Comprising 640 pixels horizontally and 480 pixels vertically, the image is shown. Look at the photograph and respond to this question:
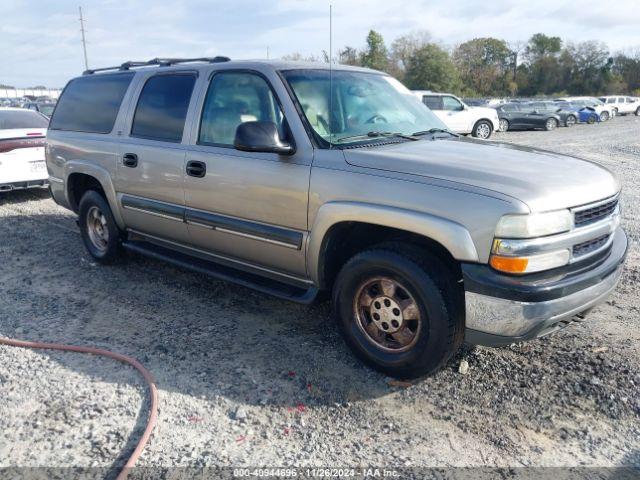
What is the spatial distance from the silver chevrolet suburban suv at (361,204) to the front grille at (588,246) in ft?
0.07

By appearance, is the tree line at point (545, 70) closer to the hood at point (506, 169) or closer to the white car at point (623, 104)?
the white car at point (623, 104)

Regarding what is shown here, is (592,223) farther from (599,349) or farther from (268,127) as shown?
(268,127)

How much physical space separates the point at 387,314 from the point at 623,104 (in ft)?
150

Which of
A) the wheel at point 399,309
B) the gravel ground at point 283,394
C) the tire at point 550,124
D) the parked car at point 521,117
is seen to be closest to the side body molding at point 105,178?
the gravel ground at point 283,394

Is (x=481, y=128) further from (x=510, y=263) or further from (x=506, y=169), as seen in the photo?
(x=510, y=263)

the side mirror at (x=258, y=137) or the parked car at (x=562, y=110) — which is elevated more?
the side mirror at (x=258, y=137)

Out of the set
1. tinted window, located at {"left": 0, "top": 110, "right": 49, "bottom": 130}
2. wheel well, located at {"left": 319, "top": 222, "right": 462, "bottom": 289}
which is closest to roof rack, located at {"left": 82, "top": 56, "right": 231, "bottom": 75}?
wheel well, located at {"left": 319, "top": 222, "right": 462, "bottom": 289}

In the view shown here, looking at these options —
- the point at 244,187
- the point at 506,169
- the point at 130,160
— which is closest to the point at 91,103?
the point at 130,160

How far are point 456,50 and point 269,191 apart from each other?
7957cm

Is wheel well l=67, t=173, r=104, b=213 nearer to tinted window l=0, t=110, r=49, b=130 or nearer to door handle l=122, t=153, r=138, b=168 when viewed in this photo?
door handle l=122, t=153, r=138, b=168

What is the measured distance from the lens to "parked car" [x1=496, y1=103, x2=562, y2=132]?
86.1ft

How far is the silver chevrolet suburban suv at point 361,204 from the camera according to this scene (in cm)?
282

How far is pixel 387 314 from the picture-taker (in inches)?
130

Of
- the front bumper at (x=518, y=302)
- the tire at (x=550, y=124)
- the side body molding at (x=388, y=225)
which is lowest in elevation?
the tire at (x=550, y=124)
